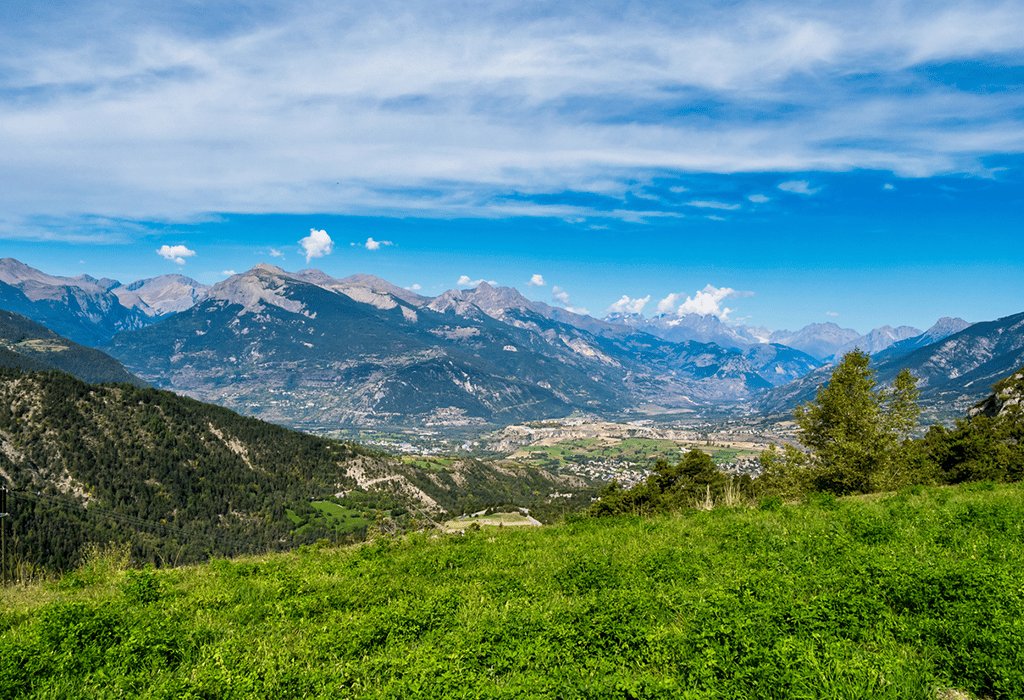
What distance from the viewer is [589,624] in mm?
8359

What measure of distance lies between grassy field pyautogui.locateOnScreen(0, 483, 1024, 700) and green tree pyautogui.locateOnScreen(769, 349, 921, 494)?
54.7ft

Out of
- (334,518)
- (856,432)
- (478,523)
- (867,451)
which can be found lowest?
(334,518)

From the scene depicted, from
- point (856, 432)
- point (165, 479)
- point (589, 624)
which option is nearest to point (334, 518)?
point (165, 479)

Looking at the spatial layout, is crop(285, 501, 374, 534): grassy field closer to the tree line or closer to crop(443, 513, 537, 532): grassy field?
crop(443, 513, 537, 532): grassy field

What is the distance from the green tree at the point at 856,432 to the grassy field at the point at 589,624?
16659 mm

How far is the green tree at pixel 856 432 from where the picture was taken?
97.1 feet

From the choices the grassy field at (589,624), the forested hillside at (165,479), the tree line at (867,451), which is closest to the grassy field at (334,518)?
the forested hillside at (165,479)

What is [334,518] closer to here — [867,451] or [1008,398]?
[867,451]

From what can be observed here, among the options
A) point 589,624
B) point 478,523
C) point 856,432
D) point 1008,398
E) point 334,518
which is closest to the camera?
point 589,624

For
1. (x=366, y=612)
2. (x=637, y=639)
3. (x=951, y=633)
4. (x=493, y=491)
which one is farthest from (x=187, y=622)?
(x=493, y=491)

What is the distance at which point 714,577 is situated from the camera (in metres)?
10.5

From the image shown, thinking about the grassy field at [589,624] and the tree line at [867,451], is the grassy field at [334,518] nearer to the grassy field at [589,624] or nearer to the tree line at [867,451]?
the tree line at [867,451]

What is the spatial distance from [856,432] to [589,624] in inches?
1301

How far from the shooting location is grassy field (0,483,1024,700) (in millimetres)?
6281
